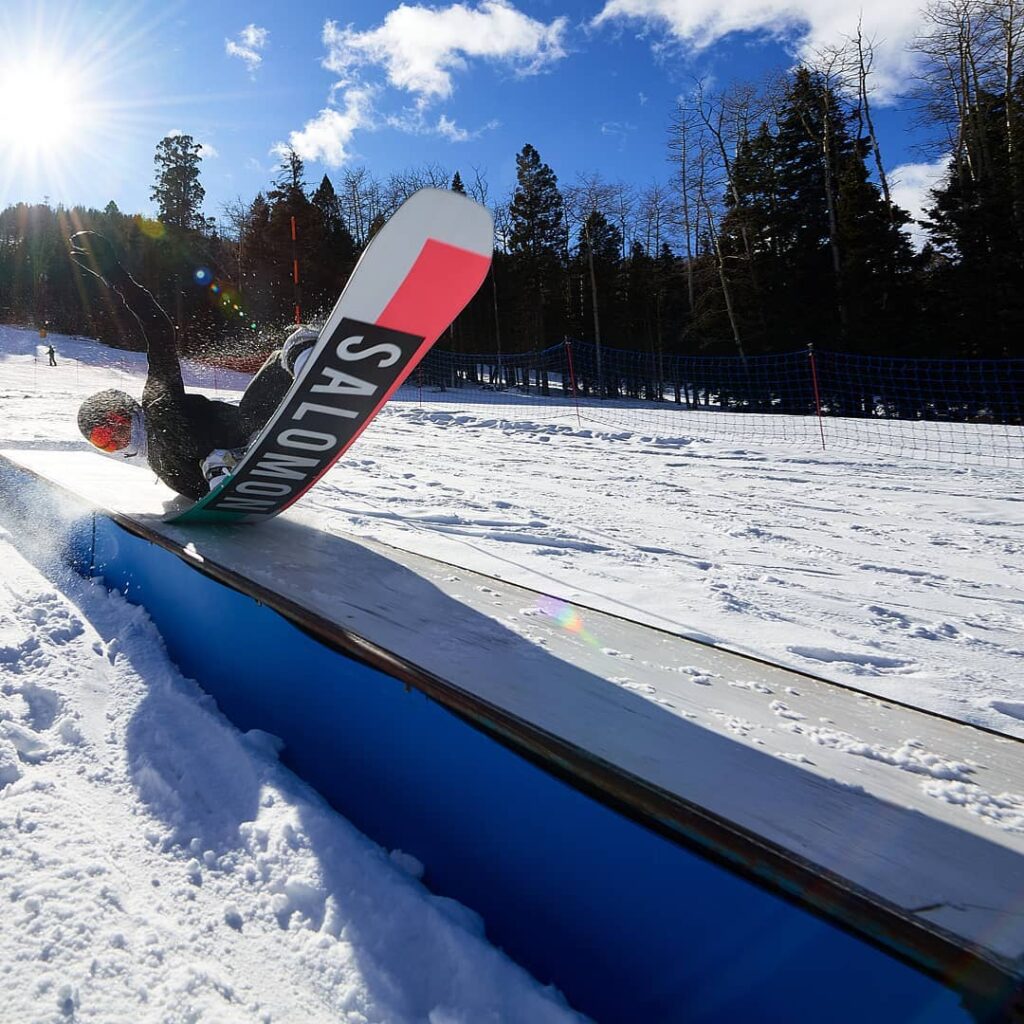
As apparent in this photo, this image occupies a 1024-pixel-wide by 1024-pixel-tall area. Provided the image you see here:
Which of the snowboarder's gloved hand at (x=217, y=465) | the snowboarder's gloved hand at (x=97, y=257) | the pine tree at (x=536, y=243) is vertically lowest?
the snowboarder's gloved hand at (x=217, y=465)

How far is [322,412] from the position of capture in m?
2.76

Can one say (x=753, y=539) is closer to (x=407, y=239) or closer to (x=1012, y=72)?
(x=407, y=239)

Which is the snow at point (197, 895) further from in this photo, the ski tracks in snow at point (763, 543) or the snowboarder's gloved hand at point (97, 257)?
the snowboarder's gloved hand at point (97, 257)

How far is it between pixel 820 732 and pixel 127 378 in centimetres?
2457

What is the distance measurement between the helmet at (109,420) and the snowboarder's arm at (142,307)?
0.12 m

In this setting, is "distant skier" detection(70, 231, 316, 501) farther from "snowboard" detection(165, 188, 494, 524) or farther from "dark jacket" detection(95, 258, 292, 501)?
"snowboard" detection(165, 188, 494, 524)

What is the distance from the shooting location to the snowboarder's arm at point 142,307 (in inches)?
119

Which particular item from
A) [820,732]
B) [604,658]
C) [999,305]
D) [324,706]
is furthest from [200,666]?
[999,305]

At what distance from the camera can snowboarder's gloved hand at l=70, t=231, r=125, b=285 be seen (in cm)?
300

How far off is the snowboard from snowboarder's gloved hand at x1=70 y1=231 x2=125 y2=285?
121 cm

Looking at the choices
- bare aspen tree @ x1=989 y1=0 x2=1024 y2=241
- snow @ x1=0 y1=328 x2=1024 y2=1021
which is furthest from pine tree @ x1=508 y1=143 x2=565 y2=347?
snow @ x1=0 y1=328 x2=1024 y2=1021

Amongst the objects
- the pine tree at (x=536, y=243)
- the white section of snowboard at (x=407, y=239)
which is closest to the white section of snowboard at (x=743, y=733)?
the white section of snowboard at (x=407, y=239)

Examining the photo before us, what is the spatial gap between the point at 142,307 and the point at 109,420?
625 mm

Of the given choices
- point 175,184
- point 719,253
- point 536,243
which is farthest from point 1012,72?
point 175,184
